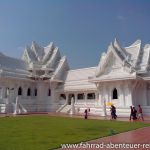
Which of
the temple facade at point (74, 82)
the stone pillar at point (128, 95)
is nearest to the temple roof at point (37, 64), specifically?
the temple facade at point (74, 82)

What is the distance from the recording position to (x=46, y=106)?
114 feet

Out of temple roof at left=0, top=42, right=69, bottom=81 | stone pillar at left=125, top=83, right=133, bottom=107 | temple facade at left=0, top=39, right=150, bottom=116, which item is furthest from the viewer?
temple roof at left=0, top=42, right=69, bottom=81

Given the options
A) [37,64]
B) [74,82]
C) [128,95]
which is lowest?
[128,95]

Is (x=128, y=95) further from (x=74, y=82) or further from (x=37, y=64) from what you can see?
(x=37, y=64)

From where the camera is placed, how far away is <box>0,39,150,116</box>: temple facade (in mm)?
26094

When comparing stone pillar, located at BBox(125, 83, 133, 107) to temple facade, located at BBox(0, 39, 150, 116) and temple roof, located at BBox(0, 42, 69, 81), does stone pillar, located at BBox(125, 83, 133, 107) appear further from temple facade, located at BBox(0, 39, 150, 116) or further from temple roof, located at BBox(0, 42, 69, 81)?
temple roof, located at BBox(0, 42, 69, 81)

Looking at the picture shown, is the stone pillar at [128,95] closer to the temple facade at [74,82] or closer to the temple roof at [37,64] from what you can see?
the temple facade at [74,82]

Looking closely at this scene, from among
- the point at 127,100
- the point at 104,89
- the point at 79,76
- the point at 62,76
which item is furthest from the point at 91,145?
the point at 62,76

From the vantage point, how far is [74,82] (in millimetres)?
34312

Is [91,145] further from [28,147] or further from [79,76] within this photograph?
[79,76]

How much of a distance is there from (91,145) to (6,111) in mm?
22544

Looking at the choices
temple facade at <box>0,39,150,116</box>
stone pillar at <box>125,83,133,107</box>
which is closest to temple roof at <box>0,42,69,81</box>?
temple facade at <box>0,39,150,116</box>

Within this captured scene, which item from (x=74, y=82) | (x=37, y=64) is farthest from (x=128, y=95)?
(x=37, y=64)

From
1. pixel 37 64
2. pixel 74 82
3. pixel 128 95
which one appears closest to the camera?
A: pixel 128 95
